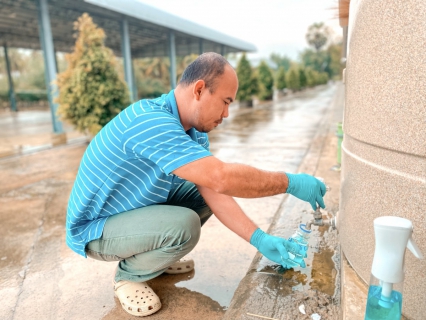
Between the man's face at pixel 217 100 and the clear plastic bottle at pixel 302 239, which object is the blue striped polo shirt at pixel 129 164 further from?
the clear plastic bottle at pixel 302 239

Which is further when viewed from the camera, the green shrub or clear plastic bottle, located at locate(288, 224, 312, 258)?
the green shrub

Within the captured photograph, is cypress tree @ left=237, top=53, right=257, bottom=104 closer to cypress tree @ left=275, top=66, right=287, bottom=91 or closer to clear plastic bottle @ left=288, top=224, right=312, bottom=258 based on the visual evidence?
cypress tree @ left=275, top=66, right=287, bottom=91

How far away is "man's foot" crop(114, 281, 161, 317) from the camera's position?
1781 millimetres

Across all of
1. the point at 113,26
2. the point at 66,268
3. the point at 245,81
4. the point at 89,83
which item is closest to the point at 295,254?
the point at 66,268

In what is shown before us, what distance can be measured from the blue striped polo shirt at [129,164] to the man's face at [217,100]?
15 cm

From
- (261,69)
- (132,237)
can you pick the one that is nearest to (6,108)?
(261,69)

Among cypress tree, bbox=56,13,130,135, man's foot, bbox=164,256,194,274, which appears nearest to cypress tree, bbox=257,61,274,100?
cypress tree, bbox=56,13,130,135

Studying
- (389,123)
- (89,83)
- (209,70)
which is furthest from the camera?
(89,83)

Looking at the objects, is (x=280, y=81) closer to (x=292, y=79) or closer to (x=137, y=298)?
(x=292, y=79)

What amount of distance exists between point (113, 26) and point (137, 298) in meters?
13.4

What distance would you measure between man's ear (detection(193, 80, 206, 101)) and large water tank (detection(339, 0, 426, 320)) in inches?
27.4

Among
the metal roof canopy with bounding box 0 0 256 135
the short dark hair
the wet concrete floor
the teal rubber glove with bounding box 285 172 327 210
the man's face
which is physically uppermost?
the metal roof canopy with bounding box 0 0 256 135

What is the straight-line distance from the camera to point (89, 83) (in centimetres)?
655

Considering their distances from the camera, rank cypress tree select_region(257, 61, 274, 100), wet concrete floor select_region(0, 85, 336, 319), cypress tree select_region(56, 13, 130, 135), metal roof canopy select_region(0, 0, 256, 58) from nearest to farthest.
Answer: wet concrete floor select_region(0, 85, 336, 319)
cypress tree select_region(56, 13, 130, 135)
metal roof canopy select_region(0, 0, 256, 58)
cypress tree select_region(257, 61, 274, 100)
